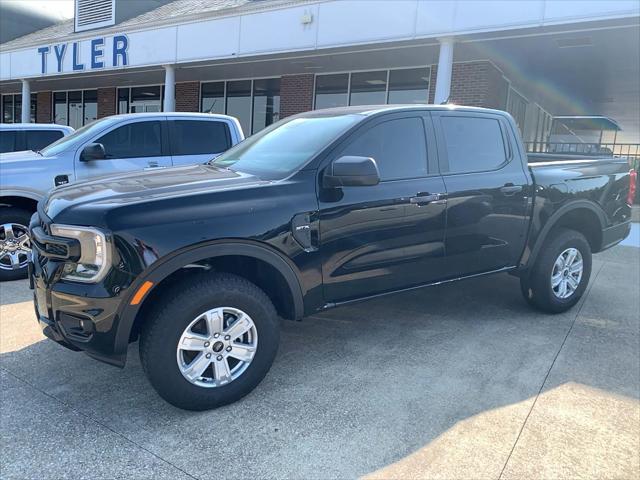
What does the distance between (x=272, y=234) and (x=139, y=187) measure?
33.2 inches

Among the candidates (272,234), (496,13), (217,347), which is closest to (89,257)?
(217,347)

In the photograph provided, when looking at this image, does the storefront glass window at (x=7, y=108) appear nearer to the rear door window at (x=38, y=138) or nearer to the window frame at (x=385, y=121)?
the rear door window at (x=38, y=138)

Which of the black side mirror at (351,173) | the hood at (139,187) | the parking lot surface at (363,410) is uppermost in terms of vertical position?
the black side mirror at (351,173)

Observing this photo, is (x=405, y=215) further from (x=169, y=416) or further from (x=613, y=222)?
(x=613, y=222)

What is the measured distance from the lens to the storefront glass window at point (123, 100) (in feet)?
62.7

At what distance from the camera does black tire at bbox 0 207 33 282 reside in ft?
18.7

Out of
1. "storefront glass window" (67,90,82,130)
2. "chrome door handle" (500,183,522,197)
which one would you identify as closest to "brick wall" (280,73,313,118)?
"storefront glass window" (67,90,82,130)

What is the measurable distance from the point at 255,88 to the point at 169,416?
13.9m

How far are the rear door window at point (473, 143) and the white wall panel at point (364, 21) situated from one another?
20.0ft

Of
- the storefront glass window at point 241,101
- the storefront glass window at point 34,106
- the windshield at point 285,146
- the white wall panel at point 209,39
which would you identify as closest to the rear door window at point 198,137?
the windshield at point 285,146

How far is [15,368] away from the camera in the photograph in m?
3.62

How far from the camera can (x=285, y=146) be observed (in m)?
3.86

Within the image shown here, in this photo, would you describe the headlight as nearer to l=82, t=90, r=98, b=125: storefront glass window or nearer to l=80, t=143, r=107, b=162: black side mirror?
l=80, t=143, r=107, b=162: black side mirror

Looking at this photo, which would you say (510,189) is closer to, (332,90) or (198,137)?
(198,137)
